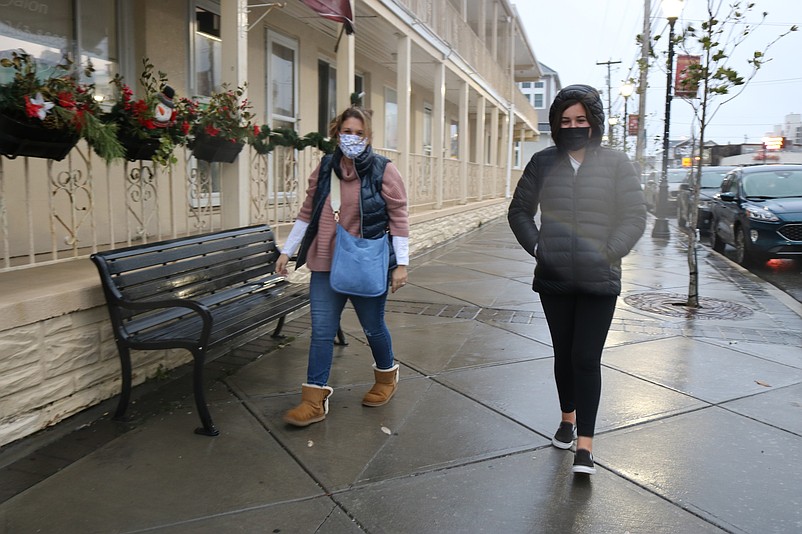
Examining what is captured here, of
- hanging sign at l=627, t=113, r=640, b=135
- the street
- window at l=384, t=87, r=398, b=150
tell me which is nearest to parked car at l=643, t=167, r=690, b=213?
hanging sign at l=627, t=113, r=640, b=135

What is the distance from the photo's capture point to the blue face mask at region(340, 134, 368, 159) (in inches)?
148

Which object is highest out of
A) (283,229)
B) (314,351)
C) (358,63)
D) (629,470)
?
(358,63)

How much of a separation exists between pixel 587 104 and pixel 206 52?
583cm

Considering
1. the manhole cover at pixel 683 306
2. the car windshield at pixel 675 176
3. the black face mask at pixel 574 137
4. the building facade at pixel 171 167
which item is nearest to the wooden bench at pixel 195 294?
the building facade at pixel 171 167

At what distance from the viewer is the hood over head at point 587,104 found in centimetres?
316

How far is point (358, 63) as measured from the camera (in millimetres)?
12664

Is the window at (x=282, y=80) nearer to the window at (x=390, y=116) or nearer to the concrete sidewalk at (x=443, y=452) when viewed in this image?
the window at (x=390, y=116)

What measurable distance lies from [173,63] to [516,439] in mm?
5572

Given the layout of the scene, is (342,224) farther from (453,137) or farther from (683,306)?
(453,137)

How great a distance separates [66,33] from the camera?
576 cm

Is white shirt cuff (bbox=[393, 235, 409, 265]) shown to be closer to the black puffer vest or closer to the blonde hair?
the black puffer vest

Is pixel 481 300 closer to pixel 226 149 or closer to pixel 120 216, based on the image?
pixel 226 149

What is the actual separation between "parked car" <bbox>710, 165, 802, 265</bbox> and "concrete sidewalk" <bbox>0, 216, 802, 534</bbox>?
534cm

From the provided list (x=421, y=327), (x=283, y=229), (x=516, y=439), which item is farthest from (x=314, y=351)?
(x=283, y=229)
